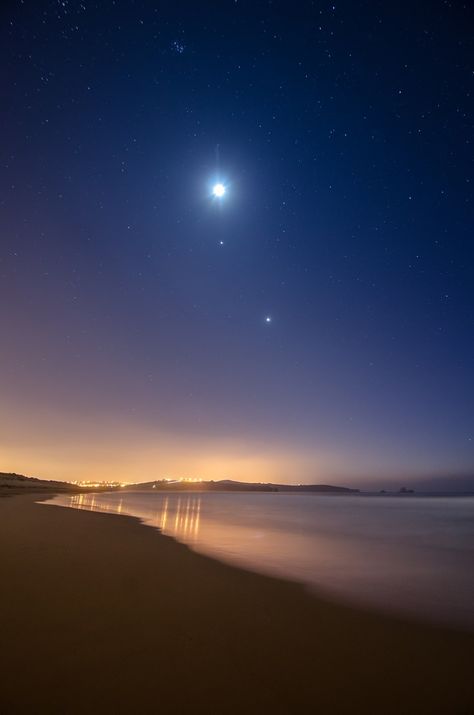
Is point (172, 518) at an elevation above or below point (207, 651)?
below

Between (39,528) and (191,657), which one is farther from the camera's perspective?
(39,528)

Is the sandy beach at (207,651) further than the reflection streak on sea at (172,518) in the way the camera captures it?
No

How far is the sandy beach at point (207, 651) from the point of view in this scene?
11.0ft

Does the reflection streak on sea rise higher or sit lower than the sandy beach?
lower

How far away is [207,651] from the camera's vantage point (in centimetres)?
425

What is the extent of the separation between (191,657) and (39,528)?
12.1 m

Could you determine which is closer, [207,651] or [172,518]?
[207,651]

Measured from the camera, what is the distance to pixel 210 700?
3.33 m

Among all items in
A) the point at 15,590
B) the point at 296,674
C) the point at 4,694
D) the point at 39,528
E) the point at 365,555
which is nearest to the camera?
the point at 4,694

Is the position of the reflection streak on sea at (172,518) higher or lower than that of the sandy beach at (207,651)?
lower

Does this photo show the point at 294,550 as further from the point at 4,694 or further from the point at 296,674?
the point at 4,694

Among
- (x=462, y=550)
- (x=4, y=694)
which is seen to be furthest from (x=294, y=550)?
(x=4, y=694)

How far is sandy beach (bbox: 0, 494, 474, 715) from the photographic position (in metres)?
3.37

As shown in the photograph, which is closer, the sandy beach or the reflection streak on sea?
the sandy beach
